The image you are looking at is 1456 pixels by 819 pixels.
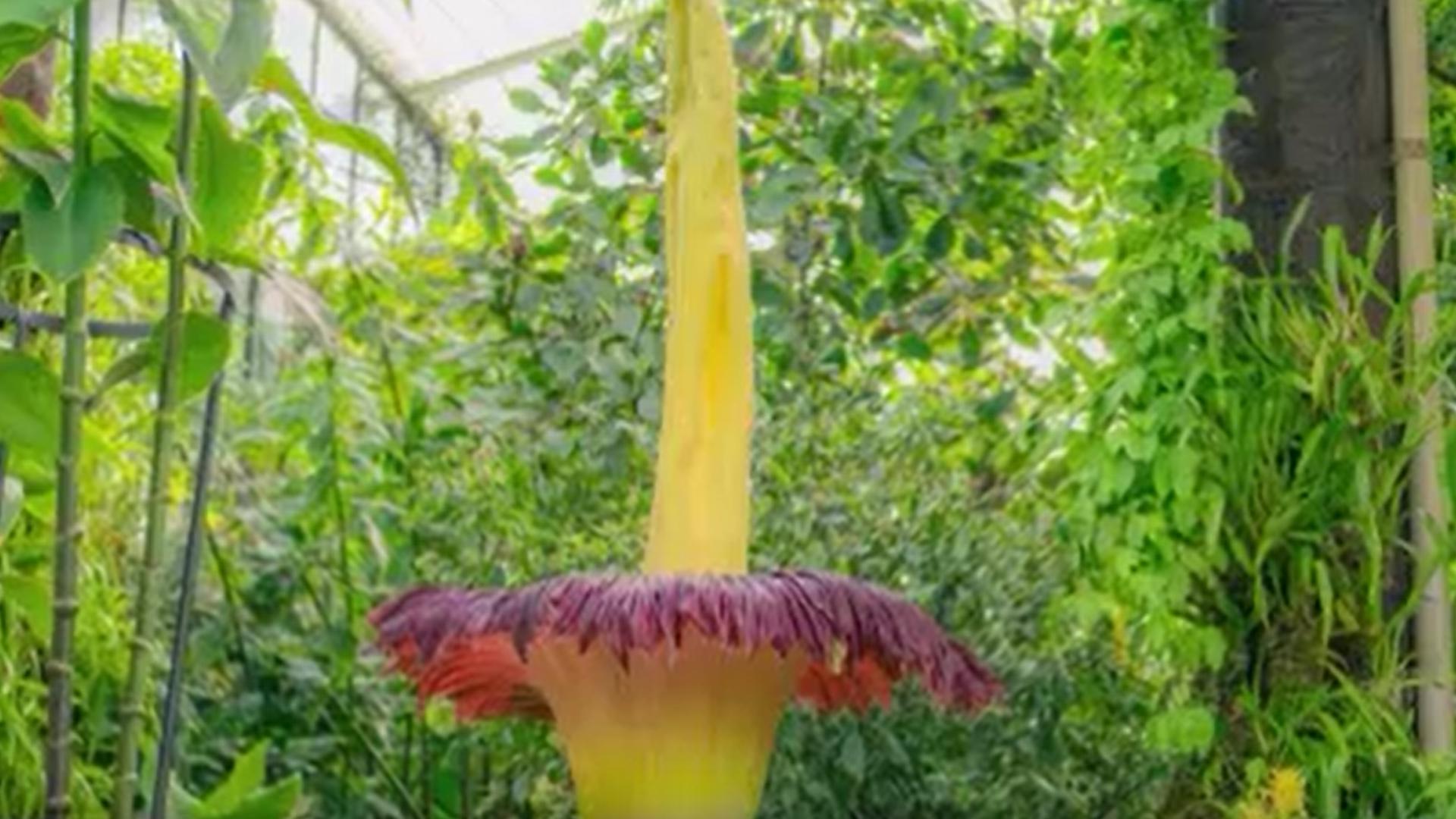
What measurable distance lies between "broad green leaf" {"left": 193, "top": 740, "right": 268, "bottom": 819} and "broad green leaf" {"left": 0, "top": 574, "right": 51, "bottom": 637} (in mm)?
163

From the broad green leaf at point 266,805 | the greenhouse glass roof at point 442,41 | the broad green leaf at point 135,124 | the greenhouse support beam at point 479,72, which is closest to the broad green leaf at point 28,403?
the broad green leaf at point 135,124

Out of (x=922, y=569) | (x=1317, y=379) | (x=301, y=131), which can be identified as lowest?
(x=922, y=569)

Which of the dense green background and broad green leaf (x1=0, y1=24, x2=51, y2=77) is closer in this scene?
broad green leaf (x1=0, y1=24, x2=51, y2=77)

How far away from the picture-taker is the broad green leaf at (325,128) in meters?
1.30

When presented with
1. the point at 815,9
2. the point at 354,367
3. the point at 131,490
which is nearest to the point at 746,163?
the point at 815,9

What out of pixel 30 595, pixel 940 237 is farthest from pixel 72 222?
pixel 940 237

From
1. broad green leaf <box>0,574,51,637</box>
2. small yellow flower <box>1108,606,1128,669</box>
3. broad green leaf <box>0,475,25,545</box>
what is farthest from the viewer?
small yellow flower <box>1108,606,1128,669</box>

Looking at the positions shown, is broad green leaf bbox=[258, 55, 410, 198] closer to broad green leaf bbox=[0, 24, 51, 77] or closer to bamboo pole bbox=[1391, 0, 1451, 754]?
broad green leaf bbox=[0, 24, 51, 77]

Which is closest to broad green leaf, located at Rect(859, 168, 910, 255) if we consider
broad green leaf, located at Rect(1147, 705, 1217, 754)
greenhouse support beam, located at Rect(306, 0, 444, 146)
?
broad green leaf, located at Rect(1147, 705, 1217, 754)

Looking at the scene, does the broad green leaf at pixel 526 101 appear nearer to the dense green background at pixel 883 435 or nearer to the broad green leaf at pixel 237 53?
the dense green background at pixel 883 435

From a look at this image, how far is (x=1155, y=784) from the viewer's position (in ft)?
6.37

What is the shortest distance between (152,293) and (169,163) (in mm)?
1221

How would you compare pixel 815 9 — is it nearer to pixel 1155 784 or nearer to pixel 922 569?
pixel 922 569

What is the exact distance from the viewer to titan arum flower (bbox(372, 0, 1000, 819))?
1.13m
